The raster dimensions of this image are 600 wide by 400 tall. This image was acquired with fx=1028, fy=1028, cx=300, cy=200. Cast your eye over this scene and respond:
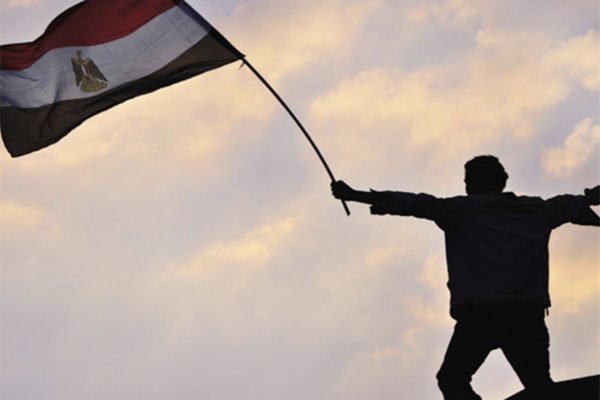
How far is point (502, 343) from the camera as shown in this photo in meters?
8.49

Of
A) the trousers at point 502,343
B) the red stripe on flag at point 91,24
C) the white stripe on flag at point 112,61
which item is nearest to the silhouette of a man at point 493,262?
the trousers at point 502,343

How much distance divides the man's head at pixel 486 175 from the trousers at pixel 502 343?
1.16 meters

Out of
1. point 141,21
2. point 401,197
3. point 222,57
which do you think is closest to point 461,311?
point 401,197

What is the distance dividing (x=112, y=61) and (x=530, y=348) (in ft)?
20.6

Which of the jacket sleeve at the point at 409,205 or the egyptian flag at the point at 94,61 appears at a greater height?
the egyptian flag at the point at 94,61

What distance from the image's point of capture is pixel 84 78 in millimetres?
12242

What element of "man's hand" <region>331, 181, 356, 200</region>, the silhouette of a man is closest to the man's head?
the silhouette of a man

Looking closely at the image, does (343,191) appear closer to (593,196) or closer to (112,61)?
(593,196)

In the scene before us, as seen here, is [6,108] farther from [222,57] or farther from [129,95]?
[222,57]

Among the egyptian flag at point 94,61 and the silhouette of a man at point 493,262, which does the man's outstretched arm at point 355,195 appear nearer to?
the silhouette of a man at point 493,262

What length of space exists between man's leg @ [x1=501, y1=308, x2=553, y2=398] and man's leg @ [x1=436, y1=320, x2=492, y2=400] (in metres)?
0.22

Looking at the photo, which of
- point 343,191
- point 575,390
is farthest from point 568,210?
point 343,191

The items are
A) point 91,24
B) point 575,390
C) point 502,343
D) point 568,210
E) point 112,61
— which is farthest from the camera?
point 91,24

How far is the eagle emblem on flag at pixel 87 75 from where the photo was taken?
12.1m
